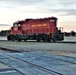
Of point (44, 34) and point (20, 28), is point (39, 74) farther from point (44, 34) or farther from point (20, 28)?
point (20, 28)

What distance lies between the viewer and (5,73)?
840 cm

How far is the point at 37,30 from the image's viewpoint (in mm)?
40625

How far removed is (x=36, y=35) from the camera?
40062mm

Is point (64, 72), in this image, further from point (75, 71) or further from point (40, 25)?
point (40, 25)

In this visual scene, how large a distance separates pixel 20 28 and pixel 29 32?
280 cm

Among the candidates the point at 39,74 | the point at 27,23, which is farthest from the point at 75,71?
the point at 27,23

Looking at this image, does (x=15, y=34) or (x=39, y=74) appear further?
(x=15, y=34)

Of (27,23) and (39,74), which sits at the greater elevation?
(27,23)

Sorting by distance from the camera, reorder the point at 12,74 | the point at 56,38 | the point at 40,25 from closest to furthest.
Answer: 1. the point at 12,74
2. the point at 56,38
3. the point at 40,25

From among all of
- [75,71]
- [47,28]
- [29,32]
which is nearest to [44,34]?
[47,28]

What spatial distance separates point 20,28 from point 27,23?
94.4 inches

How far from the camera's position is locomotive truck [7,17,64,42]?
37.7 metres

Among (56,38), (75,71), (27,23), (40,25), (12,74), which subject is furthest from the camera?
(27,23)

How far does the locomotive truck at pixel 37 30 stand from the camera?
37678mm
